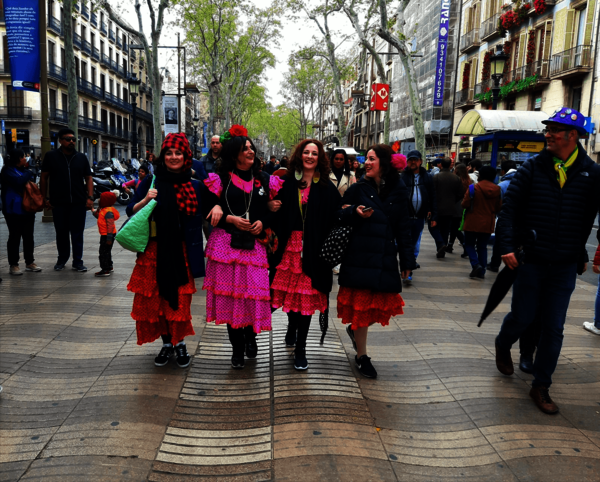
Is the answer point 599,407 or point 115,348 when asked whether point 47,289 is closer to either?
point 115,348

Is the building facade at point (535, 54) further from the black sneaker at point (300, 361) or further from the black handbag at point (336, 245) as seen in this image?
the black sneaker at point (300, 361)

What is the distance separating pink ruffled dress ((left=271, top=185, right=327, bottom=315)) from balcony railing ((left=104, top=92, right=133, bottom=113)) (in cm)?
5186

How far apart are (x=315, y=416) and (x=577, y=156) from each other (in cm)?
246

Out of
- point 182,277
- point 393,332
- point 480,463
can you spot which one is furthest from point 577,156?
point 182,277

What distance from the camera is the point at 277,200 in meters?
4.12

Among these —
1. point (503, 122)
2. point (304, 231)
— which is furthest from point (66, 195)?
point (503, 122)

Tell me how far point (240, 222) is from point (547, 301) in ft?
7.34

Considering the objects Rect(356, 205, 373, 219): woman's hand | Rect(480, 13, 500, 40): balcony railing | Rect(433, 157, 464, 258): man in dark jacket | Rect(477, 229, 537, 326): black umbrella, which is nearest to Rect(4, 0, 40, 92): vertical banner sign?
Rect(433, 157, 464, 258): man in dark jacket

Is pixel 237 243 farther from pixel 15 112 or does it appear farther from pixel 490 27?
pixel 15 112

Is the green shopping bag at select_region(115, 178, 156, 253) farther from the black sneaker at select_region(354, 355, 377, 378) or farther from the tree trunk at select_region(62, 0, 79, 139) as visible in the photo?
the tree trunk at select_region(62, 0, 79, 139)

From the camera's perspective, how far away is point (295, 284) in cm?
410

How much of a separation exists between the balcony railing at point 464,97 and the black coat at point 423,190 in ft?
86.3

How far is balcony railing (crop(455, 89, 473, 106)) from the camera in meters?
32.5

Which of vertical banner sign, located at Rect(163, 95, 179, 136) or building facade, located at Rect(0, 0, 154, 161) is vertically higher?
building facade, located at Rect(0, 0, 154, 161)
